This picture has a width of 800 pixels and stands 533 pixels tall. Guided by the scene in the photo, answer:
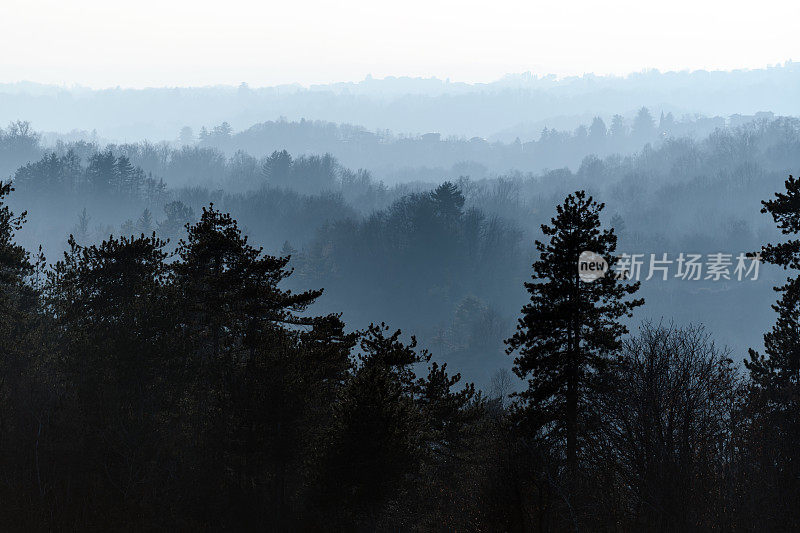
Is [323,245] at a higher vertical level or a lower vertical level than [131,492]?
higher

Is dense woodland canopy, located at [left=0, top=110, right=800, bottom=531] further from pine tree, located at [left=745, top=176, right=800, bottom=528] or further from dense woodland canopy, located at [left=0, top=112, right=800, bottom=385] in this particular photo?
dense woodland canopy, located at [left=0, top=112, right=800, bottom=385]

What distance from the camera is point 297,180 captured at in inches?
7525

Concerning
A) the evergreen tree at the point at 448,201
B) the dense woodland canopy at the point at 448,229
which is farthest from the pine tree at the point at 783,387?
the evergreen tree at the point at 448,201

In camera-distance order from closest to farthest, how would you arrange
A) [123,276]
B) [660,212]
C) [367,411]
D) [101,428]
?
[367,411] → [101,428] → [123,276] → [660,212]

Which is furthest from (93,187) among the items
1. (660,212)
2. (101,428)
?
(101,428)

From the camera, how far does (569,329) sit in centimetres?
2178

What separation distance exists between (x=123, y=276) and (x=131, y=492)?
33.3 feet

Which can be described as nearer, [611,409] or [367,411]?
[367,411]

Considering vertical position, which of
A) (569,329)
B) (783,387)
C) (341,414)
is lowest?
(341,414)

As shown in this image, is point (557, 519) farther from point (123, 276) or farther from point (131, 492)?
point (123, 276)

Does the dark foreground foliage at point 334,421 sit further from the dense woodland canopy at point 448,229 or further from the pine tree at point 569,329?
the dense woodland canopy at point 448,229

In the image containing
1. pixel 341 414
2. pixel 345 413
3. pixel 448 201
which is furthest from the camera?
→ pixel 448 201

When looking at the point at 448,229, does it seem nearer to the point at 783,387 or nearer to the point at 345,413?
the point at 783,387

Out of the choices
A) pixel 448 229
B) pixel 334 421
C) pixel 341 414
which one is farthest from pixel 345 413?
pixel 448 229
